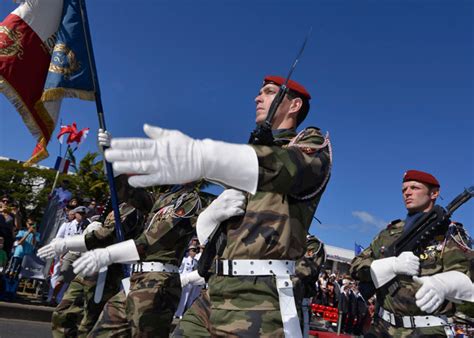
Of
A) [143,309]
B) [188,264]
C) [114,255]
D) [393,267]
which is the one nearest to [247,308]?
[143,309]

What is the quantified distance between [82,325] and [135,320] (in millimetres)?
1418

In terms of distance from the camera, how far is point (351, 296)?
18344mm

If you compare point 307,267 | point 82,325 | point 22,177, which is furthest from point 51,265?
point 22,177

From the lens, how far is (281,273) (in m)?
2.85

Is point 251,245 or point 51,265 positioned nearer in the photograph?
Answer: point 251,245

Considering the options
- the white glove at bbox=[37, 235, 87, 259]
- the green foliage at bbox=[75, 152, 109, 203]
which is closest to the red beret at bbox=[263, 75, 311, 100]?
the white glove at bbox=[37, 235, 87, 259]

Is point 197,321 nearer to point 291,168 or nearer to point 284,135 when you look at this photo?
point 284,135

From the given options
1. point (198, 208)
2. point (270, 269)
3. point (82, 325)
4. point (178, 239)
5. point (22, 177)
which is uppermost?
point (22, 177)

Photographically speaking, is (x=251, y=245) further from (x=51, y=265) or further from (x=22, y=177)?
(x=22, y=177)

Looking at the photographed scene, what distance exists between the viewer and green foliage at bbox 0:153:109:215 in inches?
1452

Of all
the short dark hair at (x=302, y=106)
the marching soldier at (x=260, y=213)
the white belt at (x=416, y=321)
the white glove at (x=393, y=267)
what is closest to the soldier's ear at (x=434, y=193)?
the white glove at (x=393, y=267)

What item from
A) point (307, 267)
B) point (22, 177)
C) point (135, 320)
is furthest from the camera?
point (22, 177)

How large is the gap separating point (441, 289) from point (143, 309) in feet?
7.94

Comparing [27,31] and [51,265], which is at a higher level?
[27,31]
